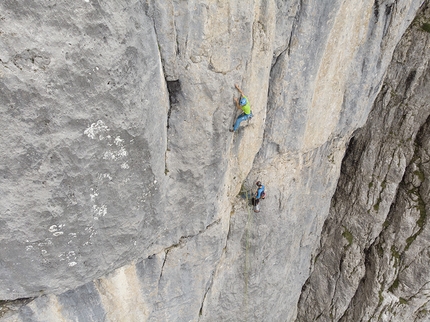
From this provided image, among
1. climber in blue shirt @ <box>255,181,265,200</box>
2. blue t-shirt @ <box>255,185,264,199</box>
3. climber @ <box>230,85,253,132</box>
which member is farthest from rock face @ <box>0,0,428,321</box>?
blue t-shirt @ <box>255,185,264,199</box>

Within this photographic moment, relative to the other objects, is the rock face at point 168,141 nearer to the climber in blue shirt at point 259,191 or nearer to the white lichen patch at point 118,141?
the white lichen patch at point 118,141

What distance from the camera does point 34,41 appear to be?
18.1ft

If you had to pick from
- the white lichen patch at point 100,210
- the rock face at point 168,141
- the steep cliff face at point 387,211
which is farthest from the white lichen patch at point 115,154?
the steep cliff face at point 387,211

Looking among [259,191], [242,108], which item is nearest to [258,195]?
[259,191]

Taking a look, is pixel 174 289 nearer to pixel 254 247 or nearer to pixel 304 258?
pixel 254 247

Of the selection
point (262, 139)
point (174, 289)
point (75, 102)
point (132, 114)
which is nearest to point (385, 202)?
point (262, 139)

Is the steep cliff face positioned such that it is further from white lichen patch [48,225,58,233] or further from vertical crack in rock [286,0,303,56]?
white lichen patch [48,225,58,233]

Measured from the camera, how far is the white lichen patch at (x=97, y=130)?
669 centimetres

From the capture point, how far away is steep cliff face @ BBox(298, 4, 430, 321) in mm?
15141

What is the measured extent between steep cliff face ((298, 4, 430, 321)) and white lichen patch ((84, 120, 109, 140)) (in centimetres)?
1428

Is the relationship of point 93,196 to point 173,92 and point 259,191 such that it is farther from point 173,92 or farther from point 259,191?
point 259,191

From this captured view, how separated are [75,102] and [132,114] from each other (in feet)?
3.87

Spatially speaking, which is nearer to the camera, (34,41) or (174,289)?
(34,41)

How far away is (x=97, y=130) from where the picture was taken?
6777 millimetres
